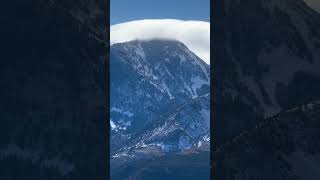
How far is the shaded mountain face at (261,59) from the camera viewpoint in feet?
Answer: 12.9

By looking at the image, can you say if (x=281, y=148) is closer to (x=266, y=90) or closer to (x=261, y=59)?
(x=266, y=90)

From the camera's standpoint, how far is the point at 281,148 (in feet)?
12.8

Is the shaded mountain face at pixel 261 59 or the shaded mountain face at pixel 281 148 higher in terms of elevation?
the shaded mountain face at pixel 261 59
